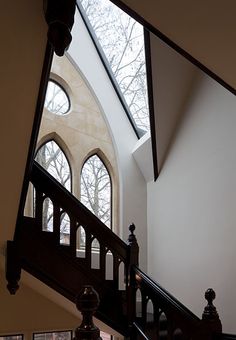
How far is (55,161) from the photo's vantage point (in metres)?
5.30

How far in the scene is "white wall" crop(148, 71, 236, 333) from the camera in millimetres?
4211

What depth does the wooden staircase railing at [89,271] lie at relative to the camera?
3.20 m

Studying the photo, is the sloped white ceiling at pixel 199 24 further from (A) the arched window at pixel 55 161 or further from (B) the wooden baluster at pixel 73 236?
(A) the arched window at pixel 55 161

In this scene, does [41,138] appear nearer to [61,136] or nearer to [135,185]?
[61,136]

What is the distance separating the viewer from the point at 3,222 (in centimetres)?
317

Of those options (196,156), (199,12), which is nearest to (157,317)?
(196,156)

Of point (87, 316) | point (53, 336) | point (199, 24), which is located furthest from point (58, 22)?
point (53, 336)

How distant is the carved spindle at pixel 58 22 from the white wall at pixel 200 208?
2.59 m

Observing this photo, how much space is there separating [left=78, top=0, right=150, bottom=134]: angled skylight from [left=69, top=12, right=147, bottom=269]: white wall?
0.22 metres

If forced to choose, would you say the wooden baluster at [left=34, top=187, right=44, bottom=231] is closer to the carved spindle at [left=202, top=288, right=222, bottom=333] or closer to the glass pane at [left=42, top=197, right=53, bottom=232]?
the glass pane at [left=42, top=197, right=53, bottom=232]

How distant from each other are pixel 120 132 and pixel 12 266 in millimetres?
3091

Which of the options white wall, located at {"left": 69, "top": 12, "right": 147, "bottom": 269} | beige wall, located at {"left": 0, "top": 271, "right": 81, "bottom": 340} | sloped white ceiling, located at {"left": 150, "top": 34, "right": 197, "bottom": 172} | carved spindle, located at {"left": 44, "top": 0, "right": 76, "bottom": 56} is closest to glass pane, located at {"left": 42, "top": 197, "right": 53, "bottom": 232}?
beige wall, located at {"left": 0, "top": 271, "right": 81, "bottom": 340}

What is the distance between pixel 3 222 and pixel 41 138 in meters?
2.09

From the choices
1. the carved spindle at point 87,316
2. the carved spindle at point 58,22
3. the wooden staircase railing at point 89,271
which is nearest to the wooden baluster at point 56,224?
the wooden staircase railing at point 89,271
